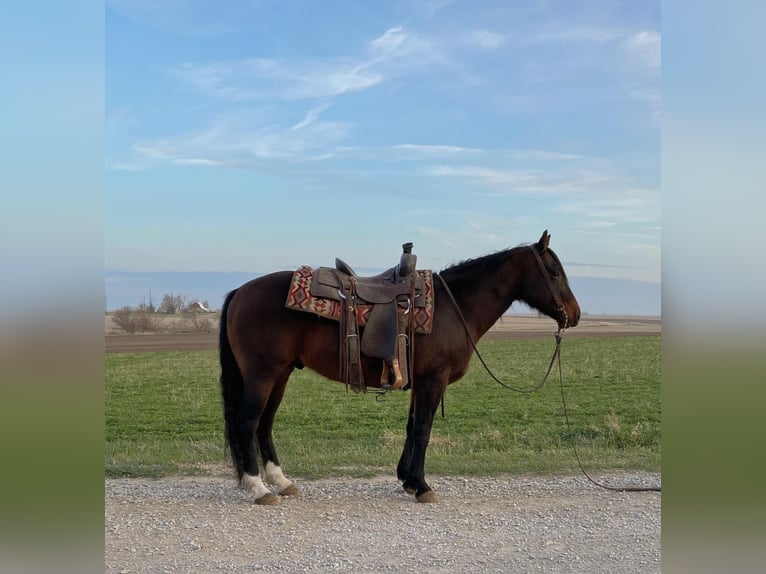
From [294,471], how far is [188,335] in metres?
26.5

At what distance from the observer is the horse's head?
6.06m

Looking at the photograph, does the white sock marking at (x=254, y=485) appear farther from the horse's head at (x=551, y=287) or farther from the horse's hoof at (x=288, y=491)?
the horse's head at (x=551, y=287)

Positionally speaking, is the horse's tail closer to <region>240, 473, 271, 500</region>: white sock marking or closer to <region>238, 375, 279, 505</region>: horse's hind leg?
<region>238, 375, 279, 505</region>: horse's hind leg

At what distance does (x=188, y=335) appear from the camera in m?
31.6

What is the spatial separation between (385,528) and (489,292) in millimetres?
2533

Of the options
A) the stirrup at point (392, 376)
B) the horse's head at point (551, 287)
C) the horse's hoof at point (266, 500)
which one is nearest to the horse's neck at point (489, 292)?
the horse's head at point (551, 287)

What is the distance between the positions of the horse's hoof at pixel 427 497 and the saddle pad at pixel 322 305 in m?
1.48

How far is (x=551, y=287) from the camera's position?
6.05 meters

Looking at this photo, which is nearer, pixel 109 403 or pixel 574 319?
pixel 574 319

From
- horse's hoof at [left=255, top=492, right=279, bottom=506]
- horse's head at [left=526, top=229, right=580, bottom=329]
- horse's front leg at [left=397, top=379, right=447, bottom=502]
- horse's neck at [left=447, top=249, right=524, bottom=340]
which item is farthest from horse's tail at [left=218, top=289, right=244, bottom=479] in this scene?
horse's head at [left=526, top=229, right=580, bottom=329]

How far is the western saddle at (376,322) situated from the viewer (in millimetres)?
5645

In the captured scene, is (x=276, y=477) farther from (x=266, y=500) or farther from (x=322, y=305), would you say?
(x=322, y=305)
